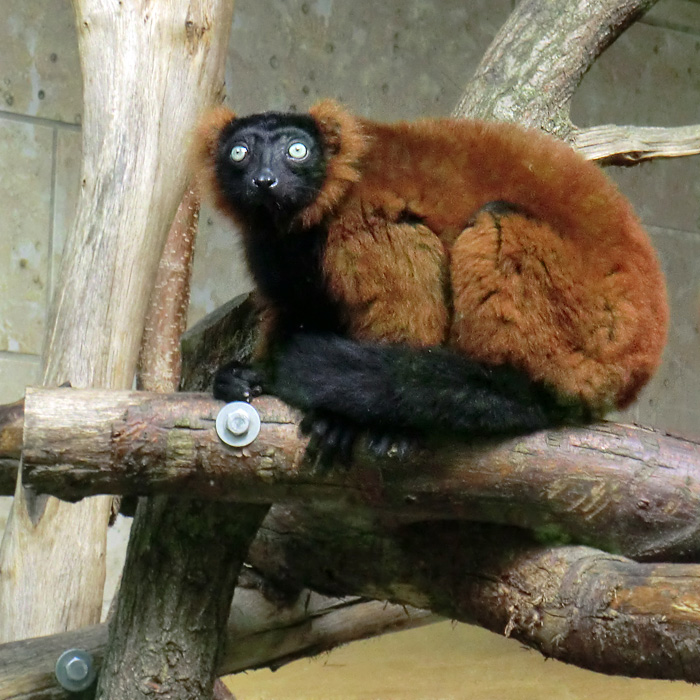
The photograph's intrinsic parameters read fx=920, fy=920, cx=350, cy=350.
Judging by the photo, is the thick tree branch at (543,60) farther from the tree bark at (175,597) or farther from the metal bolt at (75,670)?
the metal bolt at (75,670)

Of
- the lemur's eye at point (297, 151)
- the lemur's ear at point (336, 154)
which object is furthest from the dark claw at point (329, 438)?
the lemur's eye at point (297, 151)

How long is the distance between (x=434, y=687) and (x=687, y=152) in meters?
2.95

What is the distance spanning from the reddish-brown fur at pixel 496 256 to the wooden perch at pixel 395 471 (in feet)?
0.71

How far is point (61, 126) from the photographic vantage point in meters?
6.05

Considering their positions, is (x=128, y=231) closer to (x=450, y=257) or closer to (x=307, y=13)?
(x=450, y=257)

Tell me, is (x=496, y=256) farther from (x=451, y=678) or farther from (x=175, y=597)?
(x=451, y=678)

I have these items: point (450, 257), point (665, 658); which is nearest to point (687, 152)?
point (450, 257)

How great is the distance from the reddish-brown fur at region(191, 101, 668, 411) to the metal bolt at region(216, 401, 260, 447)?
0.50 meters

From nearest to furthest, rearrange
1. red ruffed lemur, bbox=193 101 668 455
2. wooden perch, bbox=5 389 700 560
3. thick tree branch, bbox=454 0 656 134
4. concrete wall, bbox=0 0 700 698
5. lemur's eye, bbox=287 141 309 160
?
wooden perch, bbox=5 389 700 560
red ruffed lemur, bbox=193 101 668 455
lemur's eye, bbox=287 141 309 160
thick tree branch, bbox=454 0 656 134
concrete wall, bbox=0 0 700 698

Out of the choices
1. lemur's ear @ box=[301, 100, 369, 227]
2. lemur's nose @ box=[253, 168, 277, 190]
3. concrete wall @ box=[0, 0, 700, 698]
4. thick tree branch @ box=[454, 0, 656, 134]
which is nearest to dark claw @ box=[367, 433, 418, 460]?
lemur's ear @ box=[301, 100, 369, 227]

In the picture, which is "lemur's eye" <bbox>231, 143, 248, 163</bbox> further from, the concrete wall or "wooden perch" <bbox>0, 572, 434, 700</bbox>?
the concrete wall

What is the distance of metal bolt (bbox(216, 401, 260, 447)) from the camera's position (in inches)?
89.7

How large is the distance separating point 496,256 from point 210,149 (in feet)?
3.62

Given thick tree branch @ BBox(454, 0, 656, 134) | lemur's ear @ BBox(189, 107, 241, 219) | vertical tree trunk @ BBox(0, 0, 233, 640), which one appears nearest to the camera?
lemur's ear @ BBox(189, 107, 241, 219)
